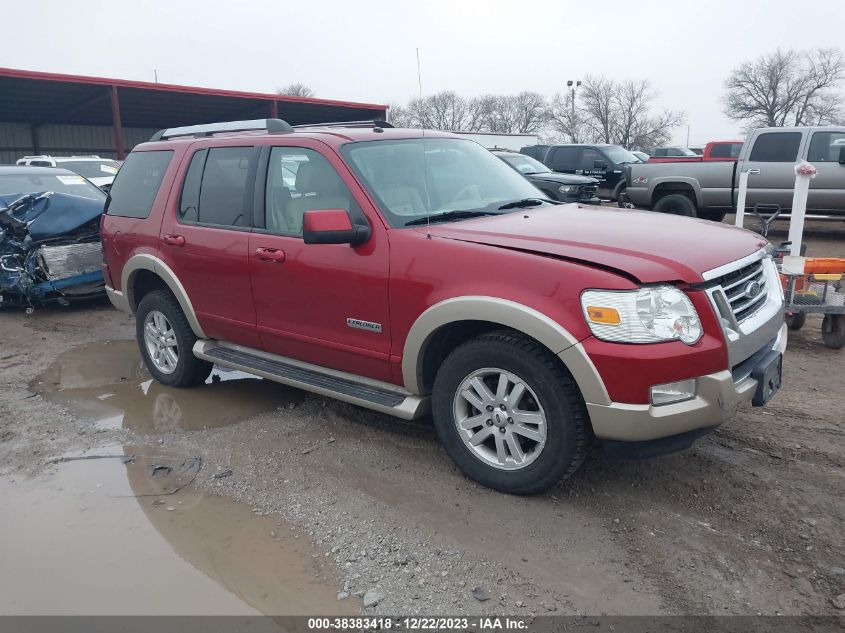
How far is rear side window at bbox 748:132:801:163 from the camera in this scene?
12422mm

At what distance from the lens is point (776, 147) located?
12.5 meters

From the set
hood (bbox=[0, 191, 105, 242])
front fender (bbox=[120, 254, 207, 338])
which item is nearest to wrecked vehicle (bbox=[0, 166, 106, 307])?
hood (bbox=[0, 191, 105, 242])

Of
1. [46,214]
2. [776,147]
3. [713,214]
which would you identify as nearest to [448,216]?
[46,214]

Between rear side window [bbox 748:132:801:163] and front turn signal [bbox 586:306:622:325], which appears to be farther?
rear side window [bbox 748:132:801:163]

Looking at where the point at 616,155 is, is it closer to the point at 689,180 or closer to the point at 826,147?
the point at 689,180

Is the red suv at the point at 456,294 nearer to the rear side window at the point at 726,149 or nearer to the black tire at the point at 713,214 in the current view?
the black tire at the point at 713,214

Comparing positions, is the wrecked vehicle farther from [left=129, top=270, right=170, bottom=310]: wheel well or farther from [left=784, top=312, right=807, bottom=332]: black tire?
[left=784, top=312, right=807, bottom=332]: black tire

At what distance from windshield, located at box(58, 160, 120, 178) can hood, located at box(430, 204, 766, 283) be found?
1445cm

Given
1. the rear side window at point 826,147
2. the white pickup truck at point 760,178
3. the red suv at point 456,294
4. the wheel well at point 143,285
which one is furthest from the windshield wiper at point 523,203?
the rear side window at point 826,147

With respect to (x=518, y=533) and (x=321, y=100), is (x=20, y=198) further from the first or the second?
(x=321, y=100)

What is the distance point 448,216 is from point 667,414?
1693 millimetres

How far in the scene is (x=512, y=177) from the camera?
4891 millimetres

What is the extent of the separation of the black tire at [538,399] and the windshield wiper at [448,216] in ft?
2.62

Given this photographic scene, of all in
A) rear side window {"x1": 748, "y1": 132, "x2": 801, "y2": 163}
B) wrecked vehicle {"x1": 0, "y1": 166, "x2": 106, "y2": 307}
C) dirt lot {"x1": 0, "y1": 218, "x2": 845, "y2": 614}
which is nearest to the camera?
dirt lot {"x1": 0, "y1": 218, "x2": 845, "y2": 614}
